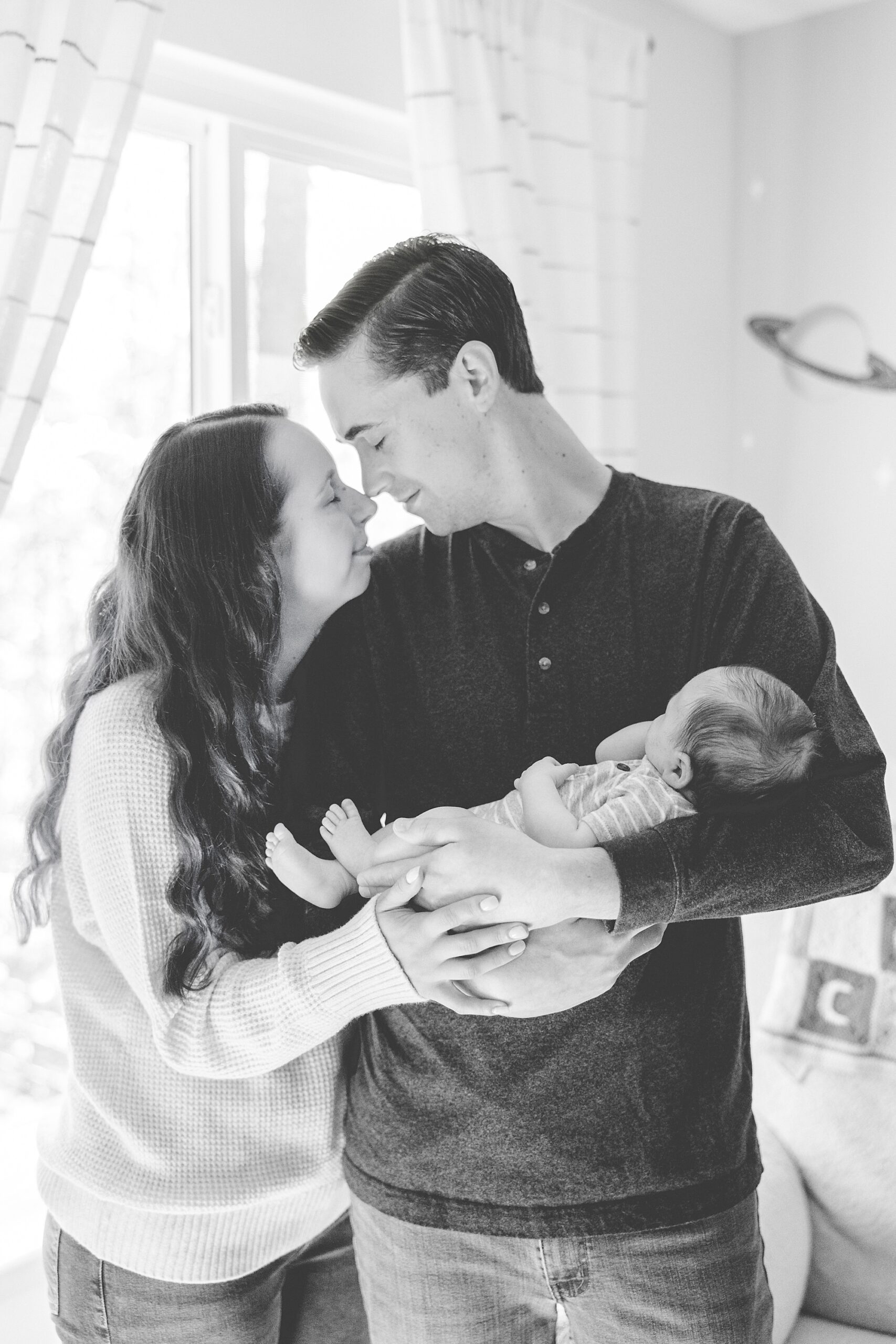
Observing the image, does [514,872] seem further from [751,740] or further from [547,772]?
[751,740]

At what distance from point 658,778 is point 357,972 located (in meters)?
0.40

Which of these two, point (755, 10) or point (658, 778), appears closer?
point (658, 778)

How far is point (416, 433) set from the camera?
59.1 inches

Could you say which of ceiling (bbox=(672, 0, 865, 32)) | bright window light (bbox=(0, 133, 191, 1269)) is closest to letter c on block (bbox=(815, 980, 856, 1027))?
bright window light (bbox=(0, 133, 191, 1269))

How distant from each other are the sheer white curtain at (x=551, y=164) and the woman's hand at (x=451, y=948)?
5.54 feet

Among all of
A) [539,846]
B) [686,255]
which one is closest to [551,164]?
[686,255]

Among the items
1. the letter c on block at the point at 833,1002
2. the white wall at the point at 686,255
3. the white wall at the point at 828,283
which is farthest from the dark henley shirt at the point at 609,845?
the white wall at the point at 828,283

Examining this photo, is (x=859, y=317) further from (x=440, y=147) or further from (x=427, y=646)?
(x=427, y=646)

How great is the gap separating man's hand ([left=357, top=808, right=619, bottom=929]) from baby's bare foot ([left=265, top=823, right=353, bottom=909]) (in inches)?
7.0

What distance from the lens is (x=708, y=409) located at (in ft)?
12.1

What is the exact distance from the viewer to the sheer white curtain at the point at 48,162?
5.56ft

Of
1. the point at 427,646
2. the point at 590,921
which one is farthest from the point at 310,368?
the point at 590,921

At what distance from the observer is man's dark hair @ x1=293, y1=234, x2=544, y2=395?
4.85 ft

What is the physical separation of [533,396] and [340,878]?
666mm
